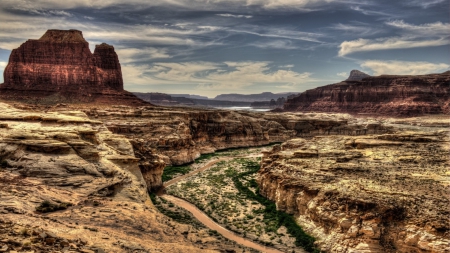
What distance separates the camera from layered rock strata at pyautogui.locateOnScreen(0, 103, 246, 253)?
1333 cm

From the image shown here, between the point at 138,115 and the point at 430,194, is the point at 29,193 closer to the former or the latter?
the point at 430,194

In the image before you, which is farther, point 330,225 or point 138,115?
point 138,115

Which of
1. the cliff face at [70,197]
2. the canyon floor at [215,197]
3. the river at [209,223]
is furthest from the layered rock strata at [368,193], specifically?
the cliff face at [70,197]

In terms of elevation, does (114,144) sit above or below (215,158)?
above

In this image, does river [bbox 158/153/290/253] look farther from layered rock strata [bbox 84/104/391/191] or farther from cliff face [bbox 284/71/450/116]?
cliff face [bbox 284/71/450/116]

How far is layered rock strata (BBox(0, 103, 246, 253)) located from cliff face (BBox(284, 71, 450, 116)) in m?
154

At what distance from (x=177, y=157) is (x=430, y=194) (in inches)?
1693

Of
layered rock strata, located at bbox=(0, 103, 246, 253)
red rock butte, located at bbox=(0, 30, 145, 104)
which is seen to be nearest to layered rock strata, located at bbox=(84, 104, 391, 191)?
layered rock strata, located at bbox=(0, 103, 246, 253)

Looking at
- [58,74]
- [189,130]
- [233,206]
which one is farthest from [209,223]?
[58,74]

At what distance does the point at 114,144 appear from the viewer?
1325 inches

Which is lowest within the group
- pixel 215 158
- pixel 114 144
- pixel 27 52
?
pixel 215 158

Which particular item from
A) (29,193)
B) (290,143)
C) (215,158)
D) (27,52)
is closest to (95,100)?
(27,52)

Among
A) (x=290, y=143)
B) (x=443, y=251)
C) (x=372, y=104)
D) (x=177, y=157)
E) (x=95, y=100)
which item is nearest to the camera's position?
(x=443, y=251)

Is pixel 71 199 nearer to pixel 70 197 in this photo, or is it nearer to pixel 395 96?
pixel 70 197
